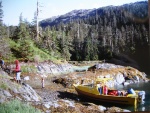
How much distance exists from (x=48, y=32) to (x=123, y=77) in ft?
8.84

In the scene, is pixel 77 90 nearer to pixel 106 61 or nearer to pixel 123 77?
pixel 123 77

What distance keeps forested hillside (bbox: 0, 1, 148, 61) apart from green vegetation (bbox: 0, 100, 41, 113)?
757mm

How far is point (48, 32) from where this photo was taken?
14.2 feet

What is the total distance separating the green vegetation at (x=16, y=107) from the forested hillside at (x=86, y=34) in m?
0.76

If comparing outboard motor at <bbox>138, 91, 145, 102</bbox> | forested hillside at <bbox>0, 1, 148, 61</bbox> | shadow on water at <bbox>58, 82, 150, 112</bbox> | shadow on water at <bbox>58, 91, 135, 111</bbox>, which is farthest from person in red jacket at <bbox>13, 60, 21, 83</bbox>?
outboard motor at <bbox>138, 91, 145, 102</bbox>

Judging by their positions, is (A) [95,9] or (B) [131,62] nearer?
(A) [95,9]

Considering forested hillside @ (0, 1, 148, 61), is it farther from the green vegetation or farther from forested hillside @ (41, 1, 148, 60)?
the green vegetation

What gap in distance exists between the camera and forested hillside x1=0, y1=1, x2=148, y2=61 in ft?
13.5

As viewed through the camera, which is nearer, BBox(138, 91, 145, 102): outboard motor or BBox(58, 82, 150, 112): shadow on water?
BBox(58, 82, 150, 112): shadow on water

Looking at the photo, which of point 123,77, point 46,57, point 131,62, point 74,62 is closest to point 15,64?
point 46,57

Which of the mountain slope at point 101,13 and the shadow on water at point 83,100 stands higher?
the mountain slope at point 101,13

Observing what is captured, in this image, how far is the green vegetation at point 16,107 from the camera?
3729 millimetres

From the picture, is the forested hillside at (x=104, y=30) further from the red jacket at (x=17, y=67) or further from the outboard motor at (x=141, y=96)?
the outboard motor at (x=141, y=96)

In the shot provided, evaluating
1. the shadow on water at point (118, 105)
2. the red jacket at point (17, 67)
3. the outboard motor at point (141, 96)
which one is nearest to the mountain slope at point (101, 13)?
the red jacket at point (17, 67)
